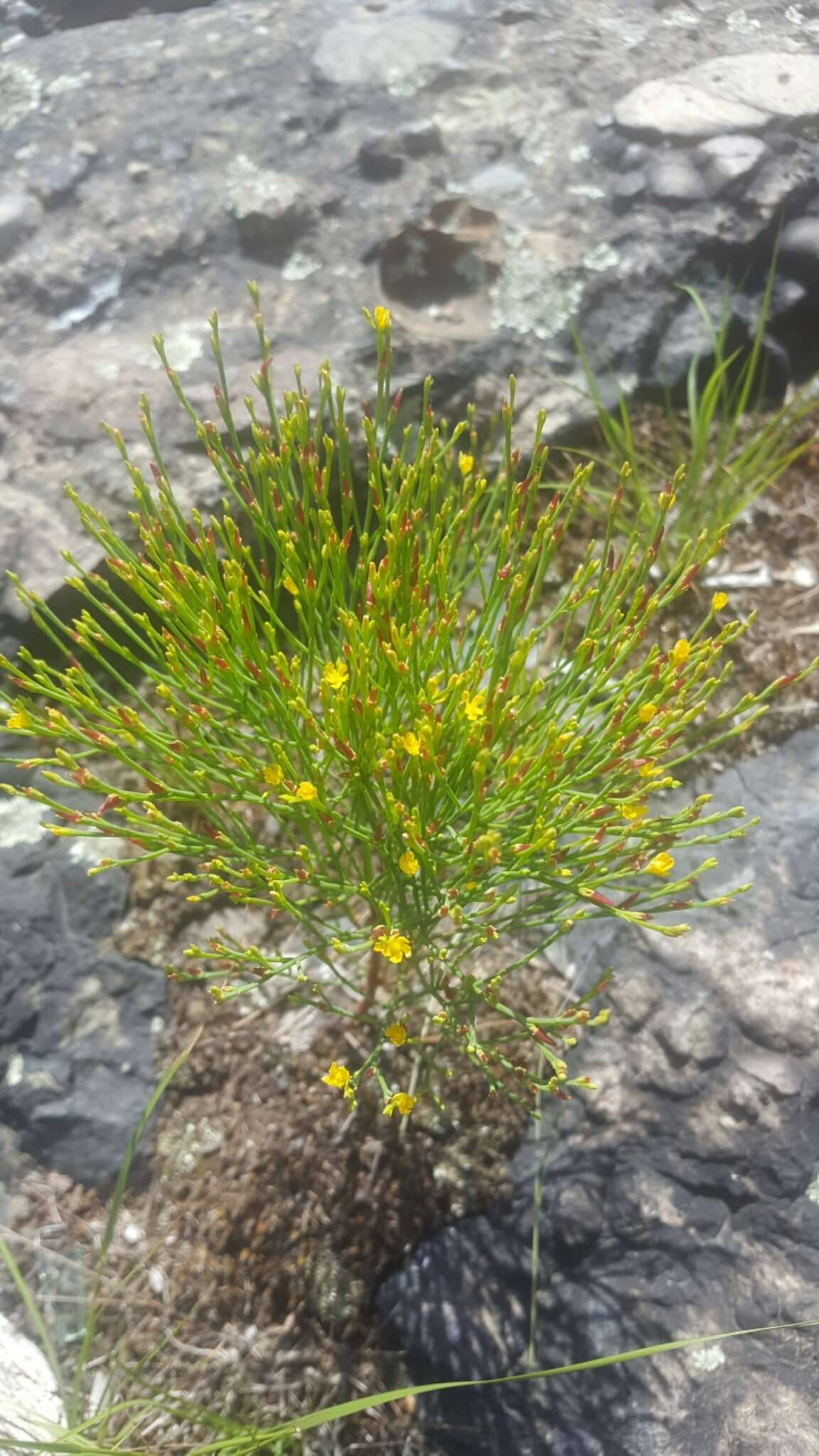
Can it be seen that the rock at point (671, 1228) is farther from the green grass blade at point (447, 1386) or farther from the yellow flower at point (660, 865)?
the yellow flower at point (660, 865)

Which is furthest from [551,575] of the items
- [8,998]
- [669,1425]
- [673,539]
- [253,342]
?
[669,1425]

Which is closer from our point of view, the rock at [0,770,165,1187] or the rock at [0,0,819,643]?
the rock at [0,770,165,1187]

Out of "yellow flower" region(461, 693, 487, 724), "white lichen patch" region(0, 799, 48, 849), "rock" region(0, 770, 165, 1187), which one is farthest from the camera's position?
"white lichen patch" region(0, 799, 48, 849)

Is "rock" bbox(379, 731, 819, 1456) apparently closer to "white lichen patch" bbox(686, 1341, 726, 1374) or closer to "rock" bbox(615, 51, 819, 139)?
"white lichen patch" bbox(686, 1341, 726, 1374)

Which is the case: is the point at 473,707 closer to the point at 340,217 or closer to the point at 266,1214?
the point at 266,1214

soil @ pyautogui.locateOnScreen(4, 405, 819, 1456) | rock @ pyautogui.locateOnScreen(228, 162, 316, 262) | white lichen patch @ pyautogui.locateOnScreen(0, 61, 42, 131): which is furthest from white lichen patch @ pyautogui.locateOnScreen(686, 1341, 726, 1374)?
white lichen patch @ pyautogui.locateOnScreen(0, 61, 42, 131)

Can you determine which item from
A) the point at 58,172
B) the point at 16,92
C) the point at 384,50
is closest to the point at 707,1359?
the point at 58,172
